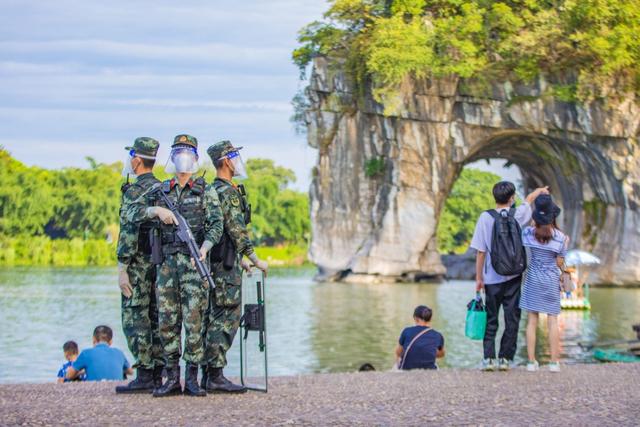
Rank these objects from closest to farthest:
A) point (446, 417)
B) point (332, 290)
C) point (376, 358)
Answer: point (446, 417), point (376, 358), point (332, 290)

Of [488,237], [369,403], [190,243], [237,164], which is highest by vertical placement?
[237,164]

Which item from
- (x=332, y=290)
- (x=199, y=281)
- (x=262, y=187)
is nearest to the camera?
(x=199, y=281)

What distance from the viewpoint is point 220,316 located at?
897 cm

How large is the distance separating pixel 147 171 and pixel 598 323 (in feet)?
73.4

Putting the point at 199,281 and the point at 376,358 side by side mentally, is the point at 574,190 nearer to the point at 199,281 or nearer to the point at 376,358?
the point at 376,358

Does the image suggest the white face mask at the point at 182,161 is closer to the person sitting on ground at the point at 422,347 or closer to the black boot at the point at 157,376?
the black boot at the point at 157,376

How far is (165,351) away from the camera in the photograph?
28.7 ft

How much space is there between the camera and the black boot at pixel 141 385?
9.14 metres

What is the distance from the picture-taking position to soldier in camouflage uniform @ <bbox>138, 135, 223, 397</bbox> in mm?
8688

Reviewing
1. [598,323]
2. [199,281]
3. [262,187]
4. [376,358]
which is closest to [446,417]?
[199,281]

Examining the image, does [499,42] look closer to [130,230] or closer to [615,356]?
[615,356]

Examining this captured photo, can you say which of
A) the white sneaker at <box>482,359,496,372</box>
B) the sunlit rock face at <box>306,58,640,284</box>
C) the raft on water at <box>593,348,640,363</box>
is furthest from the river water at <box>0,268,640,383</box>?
the white sneaker at <box>482,359,496,372</box>

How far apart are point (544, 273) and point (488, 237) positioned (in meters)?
0.66

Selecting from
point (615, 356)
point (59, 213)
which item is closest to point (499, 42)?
point (615, 356)
